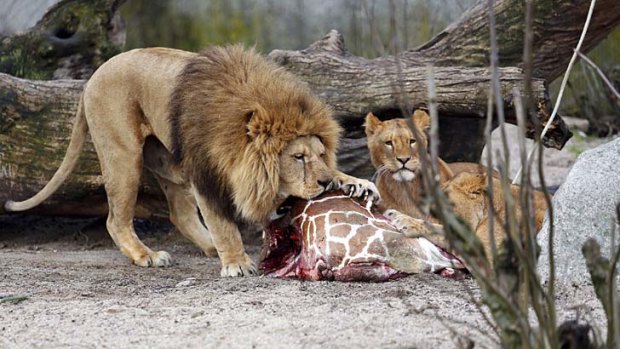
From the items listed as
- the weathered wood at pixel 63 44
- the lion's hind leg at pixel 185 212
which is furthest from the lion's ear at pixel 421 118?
the weathered wood at pixel 63 44

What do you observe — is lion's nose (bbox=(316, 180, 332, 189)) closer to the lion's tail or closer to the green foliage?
the lion's tail

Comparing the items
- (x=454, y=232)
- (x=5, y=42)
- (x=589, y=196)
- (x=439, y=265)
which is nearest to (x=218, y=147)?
(x=439, y=265)

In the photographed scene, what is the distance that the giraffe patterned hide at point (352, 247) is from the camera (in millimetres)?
4809

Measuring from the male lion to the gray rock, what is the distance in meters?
1.09

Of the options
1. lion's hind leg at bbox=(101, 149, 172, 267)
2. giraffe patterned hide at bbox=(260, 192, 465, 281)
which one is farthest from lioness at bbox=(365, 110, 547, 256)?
lion's hind leg at bbox=(101, 149, 172, 267)

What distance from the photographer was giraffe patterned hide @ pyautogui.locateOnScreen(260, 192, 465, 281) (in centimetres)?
481

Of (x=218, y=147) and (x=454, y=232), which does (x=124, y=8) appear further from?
(x=454, y=232)

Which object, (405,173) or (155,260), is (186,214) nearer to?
(155,260)

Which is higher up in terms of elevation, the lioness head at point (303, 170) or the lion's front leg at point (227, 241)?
the lioness head at point (303, 170)

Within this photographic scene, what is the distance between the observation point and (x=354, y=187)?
511 centimetres

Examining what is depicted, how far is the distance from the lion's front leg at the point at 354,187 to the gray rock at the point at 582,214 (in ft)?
3.17

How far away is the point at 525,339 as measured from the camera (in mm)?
2648

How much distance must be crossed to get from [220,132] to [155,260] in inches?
49.0

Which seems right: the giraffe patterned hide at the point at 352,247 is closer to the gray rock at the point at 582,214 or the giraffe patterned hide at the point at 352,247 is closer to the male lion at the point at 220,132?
the male lion at the point at 220,132
